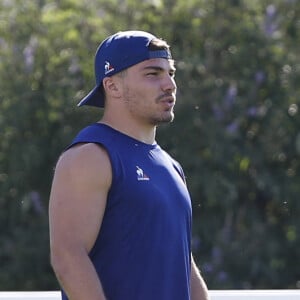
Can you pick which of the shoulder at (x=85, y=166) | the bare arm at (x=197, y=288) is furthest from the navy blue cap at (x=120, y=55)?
the bare arm at (x=197, y=288)

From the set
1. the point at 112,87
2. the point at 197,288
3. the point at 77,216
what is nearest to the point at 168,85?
the point at 112,87

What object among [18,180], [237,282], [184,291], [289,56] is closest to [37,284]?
[18,180]

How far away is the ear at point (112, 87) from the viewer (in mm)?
2922

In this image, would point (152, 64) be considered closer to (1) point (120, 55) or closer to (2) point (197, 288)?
(1) point (120, 55)

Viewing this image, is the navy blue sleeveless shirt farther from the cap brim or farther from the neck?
the cap brim

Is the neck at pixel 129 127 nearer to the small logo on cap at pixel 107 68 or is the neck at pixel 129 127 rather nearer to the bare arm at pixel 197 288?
the small logo on cap at pixel 107 68

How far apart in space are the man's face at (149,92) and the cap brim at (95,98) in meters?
0.12

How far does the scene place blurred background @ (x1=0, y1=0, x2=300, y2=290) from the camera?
20.7ft

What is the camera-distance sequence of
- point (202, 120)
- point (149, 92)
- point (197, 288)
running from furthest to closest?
Result: point (202, 120), point (197, 288), point (149, 92)

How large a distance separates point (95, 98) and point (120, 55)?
0.57 ft

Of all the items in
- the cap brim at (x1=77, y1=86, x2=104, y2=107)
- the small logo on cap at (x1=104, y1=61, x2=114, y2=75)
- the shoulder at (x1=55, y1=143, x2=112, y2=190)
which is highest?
the small logo on cap at (x1=104, y1=61, x2=114, y2=75)

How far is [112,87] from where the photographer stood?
293 centimetres

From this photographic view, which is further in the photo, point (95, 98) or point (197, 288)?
point (197, 288)

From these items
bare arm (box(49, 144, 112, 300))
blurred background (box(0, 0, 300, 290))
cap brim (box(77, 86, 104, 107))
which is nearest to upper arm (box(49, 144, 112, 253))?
bare arm (box(49, 144, 112, 300))
